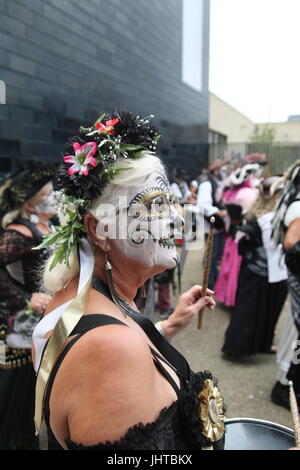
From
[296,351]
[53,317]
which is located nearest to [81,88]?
[296,351]

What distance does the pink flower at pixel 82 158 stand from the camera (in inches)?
48.6

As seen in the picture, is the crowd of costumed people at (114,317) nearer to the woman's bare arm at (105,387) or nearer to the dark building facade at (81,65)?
the woman's bare arm at (105,387)

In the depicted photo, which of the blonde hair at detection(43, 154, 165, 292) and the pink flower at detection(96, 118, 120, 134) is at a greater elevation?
the pink flower at detection(96, 118, 120, 134)

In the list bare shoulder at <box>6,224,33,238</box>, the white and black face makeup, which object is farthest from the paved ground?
the white and black face makeup

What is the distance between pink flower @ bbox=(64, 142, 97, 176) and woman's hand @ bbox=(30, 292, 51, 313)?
1.43 metres

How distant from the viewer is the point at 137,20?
7145mm

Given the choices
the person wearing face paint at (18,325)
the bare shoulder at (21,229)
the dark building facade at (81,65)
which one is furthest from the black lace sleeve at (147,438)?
the dark building facade at (81,65)

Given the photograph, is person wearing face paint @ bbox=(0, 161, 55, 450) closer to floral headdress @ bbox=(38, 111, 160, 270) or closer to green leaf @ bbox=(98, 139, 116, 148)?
floral headdress @ bbox=(38, 111, 160, 270)

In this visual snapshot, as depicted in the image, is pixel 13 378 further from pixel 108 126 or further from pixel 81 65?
pixel 81 65

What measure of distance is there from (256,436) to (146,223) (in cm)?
93

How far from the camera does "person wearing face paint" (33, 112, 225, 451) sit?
936 mm

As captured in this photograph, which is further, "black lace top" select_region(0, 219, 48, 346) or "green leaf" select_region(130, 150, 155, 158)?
"black lace top" select_region(0, 219, 48, 346)

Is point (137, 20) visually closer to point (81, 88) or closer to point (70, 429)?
point (81, 88)

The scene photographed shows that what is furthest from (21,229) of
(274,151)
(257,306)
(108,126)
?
(274,151)
